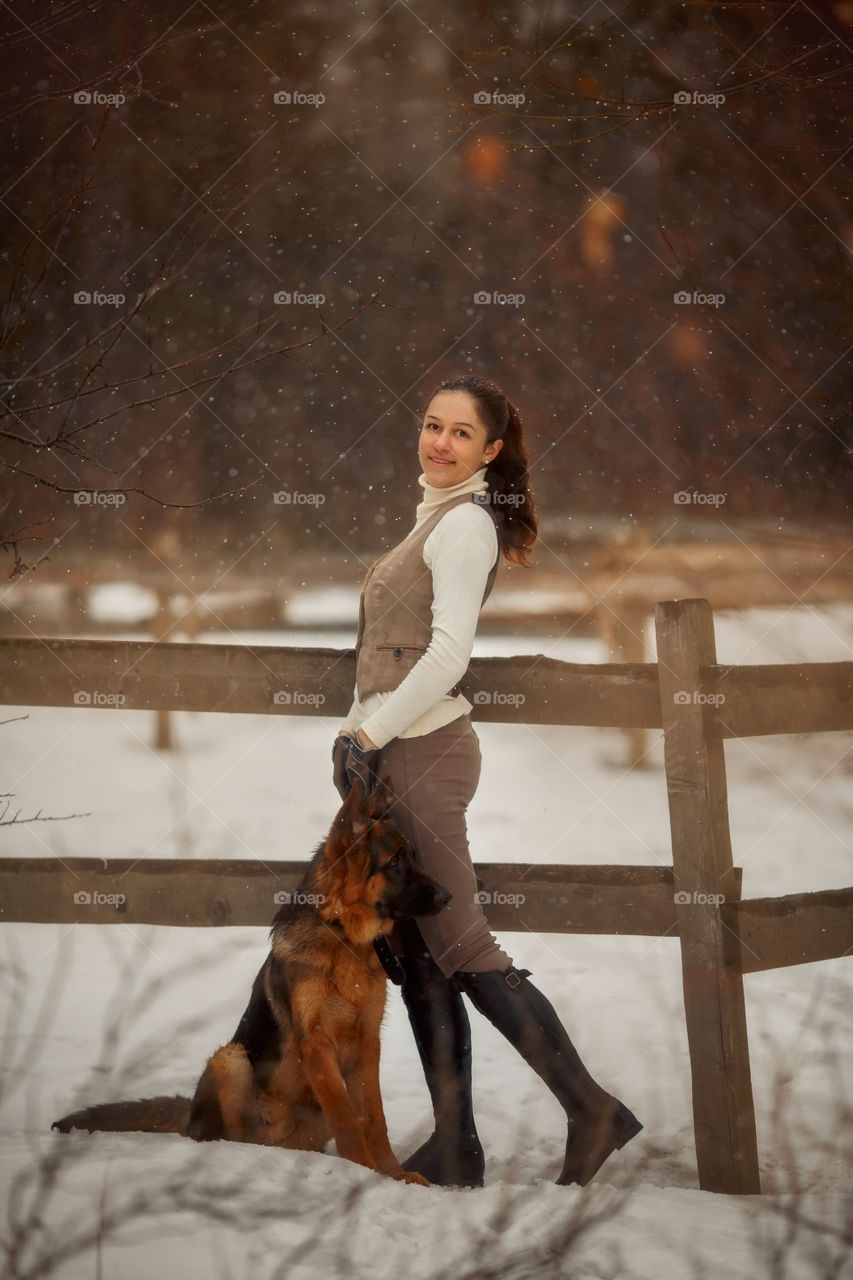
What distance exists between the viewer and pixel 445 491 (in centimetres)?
270

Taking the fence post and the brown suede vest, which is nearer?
the brown suede vest

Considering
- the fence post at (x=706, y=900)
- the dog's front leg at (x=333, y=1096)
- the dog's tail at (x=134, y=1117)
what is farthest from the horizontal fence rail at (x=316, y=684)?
the dog's tail at (x=134, y=1117)

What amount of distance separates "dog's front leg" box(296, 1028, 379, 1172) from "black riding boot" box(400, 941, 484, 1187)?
Result: 215 mm

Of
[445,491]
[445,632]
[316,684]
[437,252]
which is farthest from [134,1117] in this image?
[437,252]

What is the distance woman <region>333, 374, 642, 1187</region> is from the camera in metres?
2.49

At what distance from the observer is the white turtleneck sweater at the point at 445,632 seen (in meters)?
2.42

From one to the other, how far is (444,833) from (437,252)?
7.36 m

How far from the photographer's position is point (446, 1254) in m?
2.06

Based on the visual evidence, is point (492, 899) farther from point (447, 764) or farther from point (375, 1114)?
point (375, 1114)

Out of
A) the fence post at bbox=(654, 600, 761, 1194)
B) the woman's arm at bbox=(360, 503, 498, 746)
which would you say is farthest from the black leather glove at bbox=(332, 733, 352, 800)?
the fence post at bbox=(654, 600, 761, 1194)

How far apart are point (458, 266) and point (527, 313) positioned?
112cm

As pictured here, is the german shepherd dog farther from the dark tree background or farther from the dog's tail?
the dark tree background

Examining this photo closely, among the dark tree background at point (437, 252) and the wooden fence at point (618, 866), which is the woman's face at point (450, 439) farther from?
the dark tree background at point (437, 252)

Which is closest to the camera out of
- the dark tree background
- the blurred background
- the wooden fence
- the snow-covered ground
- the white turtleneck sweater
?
the snow-covered ground
